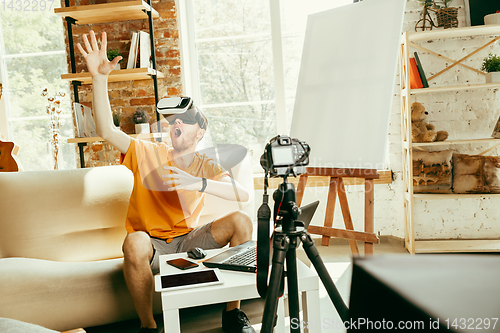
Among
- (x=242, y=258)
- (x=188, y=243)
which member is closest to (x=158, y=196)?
(x=188, y=243)

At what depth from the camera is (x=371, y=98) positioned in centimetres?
178

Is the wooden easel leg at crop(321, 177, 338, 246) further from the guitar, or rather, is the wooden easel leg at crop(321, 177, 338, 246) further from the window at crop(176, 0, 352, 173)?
the guitar

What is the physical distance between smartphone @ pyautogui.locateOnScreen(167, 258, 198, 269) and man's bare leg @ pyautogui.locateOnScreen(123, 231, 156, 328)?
286mm

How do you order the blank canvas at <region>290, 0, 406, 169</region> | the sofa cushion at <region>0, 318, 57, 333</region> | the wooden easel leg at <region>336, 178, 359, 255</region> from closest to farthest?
the sofa cushion at <region>0, 318, 57, 333</region> → the blank canvas at <region>290, 0, 406, 169</region> → the wooden easel leg at <region>336, 178, 359, 255</region>

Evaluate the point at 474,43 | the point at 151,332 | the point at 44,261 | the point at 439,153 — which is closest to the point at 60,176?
the point at 44,261

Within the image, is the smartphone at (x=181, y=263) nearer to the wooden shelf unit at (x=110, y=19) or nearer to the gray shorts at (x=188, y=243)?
the gray shorts at (x=188, y=243)

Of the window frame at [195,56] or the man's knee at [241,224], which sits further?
the window frame at [195,56]

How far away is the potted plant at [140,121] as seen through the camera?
2.81 m

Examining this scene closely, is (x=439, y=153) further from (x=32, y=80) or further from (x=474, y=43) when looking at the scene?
(x=32, y=80)

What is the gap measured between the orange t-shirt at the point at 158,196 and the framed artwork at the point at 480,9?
237 cm

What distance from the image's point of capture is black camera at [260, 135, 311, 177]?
3.11 feet

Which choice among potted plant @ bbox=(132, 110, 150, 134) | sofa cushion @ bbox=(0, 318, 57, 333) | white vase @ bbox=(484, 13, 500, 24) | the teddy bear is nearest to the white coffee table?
sofa cushion @ bbox=(0, 318, 57, 333)

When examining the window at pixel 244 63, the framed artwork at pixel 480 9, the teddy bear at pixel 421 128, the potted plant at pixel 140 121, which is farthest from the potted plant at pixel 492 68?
the potted plant at pixel 140 121

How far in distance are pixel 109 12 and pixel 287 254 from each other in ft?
8.44
